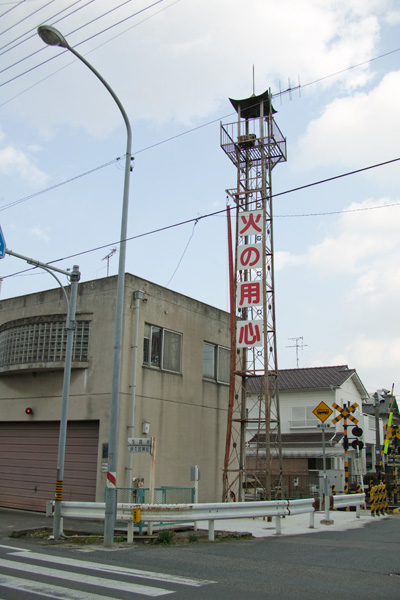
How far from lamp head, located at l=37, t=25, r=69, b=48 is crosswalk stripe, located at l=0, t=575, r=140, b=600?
9.91 m

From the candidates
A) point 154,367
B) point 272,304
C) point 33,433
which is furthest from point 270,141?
point 33,433

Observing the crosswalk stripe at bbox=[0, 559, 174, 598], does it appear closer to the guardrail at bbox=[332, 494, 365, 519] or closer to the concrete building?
the concrete building

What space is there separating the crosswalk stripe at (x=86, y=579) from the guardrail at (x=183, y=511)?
122 inches

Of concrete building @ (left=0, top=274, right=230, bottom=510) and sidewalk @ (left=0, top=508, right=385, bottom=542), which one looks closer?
sidewalk @ (left=0, top=508, right=385, bottom=542)

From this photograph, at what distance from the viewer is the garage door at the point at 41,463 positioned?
56.6 ft

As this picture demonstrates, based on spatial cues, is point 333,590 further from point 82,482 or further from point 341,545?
point 82,482

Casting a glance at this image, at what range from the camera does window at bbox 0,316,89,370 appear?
17.8 meters

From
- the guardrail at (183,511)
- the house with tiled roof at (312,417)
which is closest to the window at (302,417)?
the house with tiled roof at (312,417)

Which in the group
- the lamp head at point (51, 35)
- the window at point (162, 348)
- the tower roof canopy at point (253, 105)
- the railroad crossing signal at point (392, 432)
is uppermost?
the tower roof canopy at point (253, 105)

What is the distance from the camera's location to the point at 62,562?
9633 mm

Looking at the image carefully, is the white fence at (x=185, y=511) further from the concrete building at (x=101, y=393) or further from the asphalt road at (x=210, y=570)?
the concrete building at (x=101, y=393)

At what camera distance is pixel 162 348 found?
18.8 m

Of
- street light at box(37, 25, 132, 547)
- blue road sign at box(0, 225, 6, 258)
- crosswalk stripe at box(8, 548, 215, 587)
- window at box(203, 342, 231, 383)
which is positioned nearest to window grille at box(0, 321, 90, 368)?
window at box(203, 342, 231, 383)

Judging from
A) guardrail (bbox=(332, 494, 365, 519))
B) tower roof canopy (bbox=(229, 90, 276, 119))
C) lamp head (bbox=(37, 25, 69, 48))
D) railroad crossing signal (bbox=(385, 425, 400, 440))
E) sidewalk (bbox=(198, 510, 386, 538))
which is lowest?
sidewalk (bbox=(198, 510, 386, 538))
